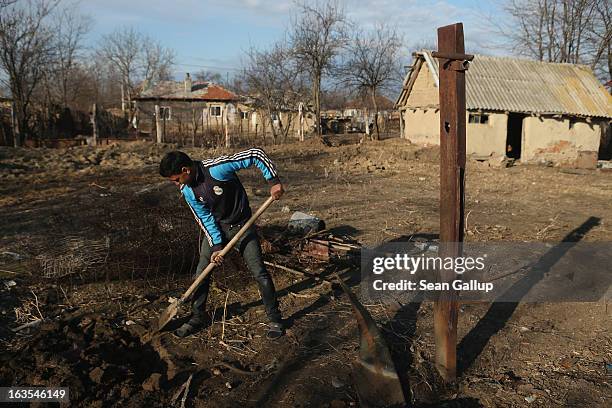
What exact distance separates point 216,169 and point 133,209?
1.87m

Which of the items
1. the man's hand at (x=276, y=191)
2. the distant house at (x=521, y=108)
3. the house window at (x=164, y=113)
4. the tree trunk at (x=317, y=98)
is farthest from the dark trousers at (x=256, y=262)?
→ the tree trunk at (x=317, y=98)

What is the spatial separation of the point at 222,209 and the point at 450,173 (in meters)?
1.76

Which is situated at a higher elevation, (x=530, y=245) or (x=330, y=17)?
(x=330, y=17)

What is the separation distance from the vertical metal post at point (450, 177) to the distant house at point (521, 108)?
569 inches

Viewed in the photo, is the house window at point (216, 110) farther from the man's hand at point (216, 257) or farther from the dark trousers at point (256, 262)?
the man's hand at point (216, 257)

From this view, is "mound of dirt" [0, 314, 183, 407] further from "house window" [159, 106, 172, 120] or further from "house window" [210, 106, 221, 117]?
"house window" [210, 106, 221, 117]

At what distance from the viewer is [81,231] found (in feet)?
20.3

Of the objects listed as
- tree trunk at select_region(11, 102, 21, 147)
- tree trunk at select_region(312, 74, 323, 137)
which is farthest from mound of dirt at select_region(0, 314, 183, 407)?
tree trunk at select_region(312, 74, 323, 137)

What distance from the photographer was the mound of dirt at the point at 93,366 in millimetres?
3035

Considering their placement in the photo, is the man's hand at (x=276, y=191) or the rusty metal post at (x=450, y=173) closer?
the rusty metal post at (x=450, y=173)

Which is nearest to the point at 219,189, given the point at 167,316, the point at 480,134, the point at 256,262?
the point at 256,262

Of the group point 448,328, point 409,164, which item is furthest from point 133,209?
point 409,164

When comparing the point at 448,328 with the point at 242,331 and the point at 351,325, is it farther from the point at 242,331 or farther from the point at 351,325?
the point at 242,331

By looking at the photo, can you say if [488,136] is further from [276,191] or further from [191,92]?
[191,92]
